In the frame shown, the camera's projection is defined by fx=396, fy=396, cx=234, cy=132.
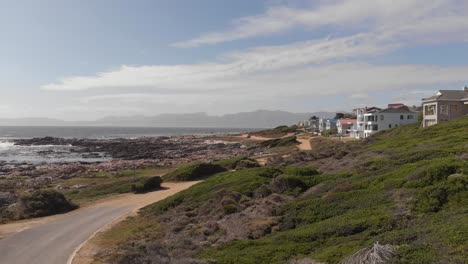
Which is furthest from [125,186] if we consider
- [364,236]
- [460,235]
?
[460,235]

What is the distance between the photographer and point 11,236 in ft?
61.5

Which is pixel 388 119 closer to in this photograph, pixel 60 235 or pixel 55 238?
pixel 60 235

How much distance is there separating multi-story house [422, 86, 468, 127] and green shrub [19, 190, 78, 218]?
47225 millimetres

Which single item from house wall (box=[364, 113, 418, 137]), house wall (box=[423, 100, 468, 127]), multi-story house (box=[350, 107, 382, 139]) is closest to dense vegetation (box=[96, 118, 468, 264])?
house wall (box=[423, 100, 468, 127])

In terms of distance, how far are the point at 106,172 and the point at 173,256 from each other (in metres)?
37.9

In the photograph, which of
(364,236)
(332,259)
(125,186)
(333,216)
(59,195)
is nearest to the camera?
(332,259)

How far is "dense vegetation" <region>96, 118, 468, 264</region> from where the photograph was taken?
1052 centimetres

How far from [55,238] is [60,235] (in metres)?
0.58

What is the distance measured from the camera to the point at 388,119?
76.6 meters

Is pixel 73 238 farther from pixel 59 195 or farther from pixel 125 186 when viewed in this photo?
pixel 125 186

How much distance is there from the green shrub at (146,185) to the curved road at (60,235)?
13.9 ft

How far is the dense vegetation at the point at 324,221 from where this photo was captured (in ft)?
34.5

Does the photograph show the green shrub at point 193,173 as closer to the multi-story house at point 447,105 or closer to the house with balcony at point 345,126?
the multi-story house at point 447,105

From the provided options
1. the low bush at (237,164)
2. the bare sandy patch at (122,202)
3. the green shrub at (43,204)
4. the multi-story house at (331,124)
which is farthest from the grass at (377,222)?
the multi-story house at (331,124)
